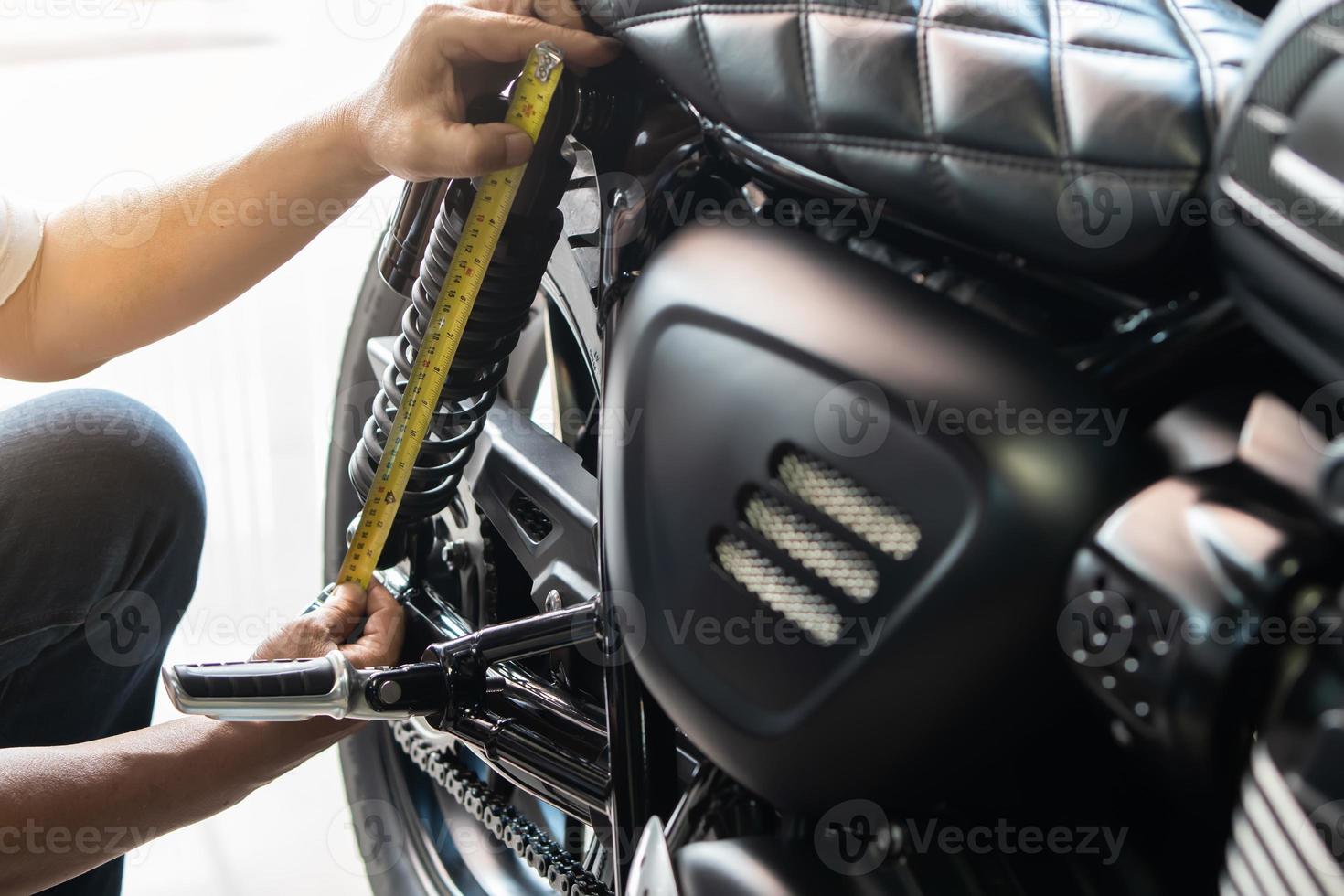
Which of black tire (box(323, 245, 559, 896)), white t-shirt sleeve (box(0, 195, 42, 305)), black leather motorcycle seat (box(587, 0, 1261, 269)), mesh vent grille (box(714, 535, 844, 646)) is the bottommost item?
black tire (box(323, 245, 559, 896))

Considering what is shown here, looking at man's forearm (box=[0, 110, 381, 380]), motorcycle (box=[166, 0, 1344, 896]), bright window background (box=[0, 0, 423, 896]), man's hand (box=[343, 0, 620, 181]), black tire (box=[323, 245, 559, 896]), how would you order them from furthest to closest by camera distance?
1. bright window background (box=[0, 0, 423, 896])
2. black tire (box=[323, 245, 559, 896])
3. man's forearm (box=[0, 110, 381, 380])
4. man's hand (box=[343, 0, 620, 181])
5. motorcycle (box=[166, 0, 1344, 896])

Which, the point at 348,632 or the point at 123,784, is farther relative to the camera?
the point at 348,632

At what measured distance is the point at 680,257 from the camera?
0.48 meters

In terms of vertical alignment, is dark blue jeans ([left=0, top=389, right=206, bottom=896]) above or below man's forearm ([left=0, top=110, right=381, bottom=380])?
below

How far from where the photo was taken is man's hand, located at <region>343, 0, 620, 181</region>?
0.57 metres

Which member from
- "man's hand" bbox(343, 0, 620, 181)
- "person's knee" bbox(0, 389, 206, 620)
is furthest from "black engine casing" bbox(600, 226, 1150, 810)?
"person's knee" bbox(0, 389, 206, 620)

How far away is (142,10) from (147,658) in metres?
1.06

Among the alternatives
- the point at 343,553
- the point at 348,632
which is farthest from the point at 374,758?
the point at 348,632

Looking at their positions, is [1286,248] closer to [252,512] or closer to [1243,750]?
[1243,750]

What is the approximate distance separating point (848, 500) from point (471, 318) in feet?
1.04

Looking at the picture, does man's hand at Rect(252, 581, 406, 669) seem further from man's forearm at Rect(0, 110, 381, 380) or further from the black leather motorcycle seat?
the black leather motorcycle seat

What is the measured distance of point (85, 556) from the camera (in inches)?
31.8

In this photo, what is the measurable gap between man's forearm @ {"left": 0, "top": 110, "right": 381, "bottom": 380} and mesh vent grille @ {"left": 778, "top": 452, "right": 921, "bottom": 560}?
1.31 feet

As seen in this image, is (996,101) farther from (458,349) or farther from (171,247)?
(171,247)
